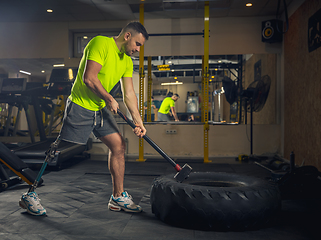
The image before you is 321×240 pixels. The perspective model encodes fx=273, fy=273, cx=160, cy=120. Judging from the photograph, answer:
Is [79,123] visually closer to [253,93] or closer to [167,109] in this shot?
[253,93]

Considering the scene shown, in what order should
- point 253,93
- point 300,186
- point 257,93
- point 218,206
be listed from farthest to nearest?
1. point 253,93
2. point 257,93
3. point 300,186
4. point 218,206

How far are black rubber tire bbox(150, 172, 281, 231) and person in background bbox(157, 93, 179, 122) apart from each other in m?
4.90

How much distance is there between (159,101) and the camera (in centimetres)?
699

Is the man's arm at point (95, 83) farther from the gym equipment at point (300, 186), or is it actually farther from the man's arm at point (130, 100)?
the gym equipment at point (300, 186)

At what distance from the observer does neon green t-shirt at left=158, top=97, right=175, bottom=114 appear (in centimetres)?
674

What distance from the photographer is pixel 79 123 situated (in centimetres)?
204

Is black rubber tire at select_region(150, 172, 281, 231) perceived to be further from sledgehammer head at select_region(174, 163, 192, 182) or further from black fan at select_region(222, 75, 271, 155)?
black fan at select_region(222, 75, 271, 155)

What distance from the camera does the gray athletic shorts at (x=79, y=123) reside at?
2035 millimetres

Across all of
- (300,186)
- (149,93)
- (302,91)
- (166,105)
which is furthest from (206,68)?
(300,186)

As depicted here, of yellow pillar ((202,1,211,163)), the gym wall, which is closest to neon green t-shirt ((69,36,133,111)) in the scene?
the gym wall

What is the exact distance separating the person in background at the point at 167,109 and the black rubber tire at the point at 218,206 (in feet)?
16.1

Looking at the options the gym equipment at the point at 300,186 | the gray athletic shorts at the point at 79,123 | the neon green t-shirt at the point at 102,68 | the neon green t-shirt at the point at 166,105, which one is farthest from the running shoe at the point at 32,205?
the neon green t-shirt at the point at 166,105

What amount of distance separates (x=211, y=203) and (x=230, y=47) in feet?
15.0

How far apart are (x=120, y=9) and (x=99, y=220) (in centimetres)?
443
